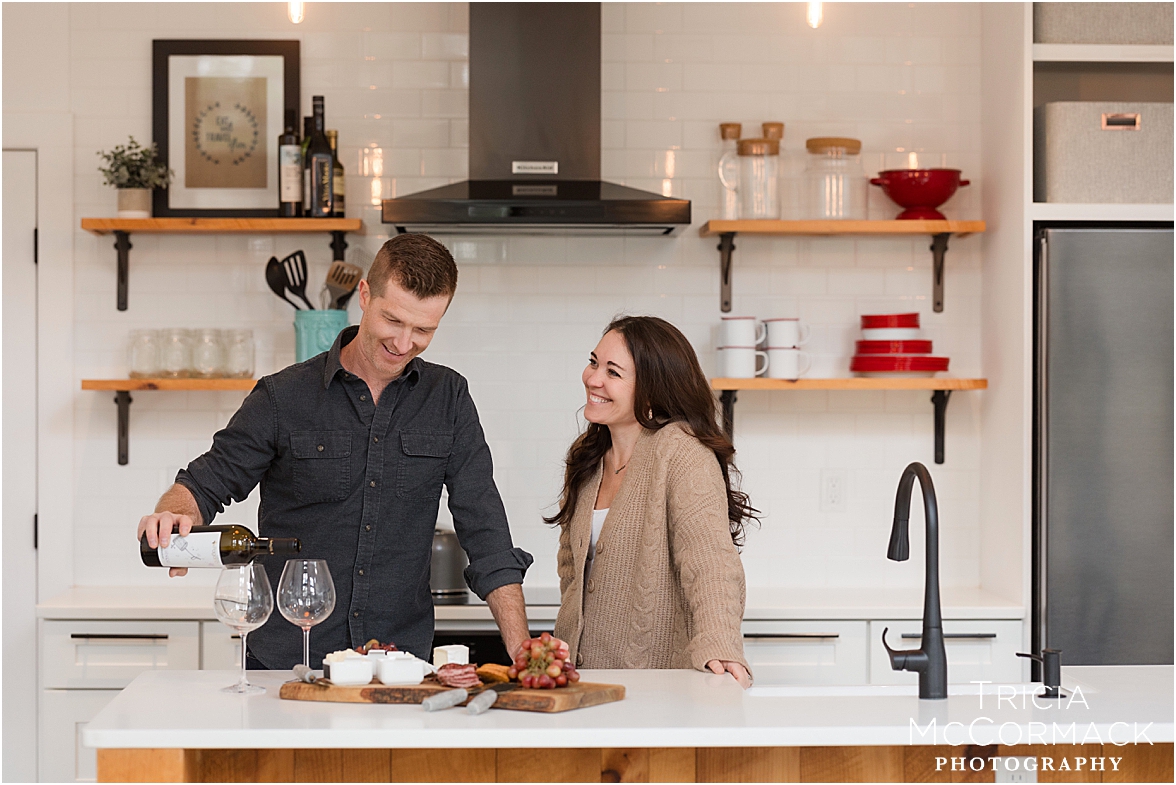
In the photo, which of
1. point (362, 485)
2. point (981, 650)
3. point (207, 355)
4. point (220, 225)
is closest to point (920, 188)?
point (981, 650)

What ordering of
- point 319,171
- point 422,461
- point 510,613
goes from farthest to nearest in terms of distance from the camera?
1. point 319,171
2. point 422,461
3. point 510,613

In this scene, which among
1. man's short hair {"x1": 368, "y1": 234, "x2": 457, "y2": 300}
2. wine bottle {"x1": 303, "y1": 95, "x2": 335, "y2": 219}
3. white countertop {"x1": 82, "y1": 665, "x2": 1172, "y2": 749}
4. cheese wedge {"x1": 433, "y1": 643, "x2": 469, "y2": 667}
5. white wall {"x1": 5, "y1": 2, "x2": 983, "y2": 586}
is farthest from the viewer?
white wall {"x1": 5, "y1": 2, "x2": 983, "y2": 586}

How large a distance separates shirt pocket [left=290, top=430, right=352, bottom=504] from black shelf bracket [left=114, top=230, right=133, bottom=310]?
5.20 feet

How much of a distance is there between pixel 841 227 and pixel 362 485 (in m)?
1.84

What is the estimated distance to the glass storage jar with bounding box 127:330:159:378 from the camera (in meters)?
3.47

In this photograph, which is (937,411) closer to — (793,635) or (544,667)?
(793,635)

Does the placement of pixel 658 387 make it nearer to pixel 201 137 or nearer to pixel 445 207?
pixel 445 207

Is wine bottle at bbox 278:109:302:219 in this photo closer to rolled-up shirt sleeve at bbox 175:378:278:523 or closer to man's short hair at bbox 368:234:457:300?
rolled-up shirt sleeve at bbox 175:378:278:523

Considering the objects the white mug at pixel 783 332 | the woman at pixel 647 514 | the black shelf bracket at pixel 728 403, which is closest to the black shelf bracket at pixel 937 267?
the white mug at pixel 783 332

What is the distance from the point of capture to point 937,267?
3.68 m

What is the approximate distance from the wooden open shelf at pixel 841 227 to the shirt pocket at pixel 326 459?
1555mm

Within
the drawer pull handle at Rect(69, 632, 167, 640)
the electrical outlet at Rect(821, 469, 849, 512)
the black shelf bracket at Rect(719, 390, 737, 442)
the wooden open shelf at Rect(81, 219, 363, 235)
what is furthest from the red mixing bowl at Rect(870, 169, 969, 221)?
the drawer pull handle at Rect(69, 632, 167, 640)

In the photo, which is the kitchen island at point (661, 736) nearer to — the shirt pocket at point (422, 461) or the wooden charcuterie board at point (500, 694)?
the wooden charcuterie board at point (500, 694)

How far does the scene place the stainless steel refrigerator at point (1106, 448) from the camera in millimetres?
3176
